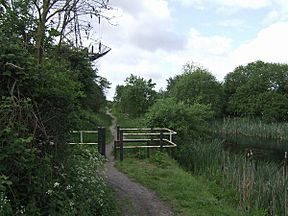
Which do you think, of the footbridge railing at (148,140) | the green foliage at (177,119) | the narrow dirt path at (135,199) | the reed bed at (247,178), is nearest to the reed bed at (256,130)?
the green foliage at (177,119)

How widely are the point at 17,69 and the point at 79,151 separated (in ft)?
7.61

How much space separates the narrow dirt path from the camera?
6.50m

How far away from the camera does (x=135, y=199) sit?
7.25m

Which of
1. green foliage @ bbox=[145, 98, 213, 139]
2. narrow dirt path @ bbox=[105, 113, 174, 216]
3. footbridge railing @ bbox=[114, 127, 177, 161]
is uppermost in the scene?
green foliage @ bbox=[145, 98, 213, 139]

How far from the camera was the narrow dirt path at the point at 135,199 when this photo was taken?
256 inches

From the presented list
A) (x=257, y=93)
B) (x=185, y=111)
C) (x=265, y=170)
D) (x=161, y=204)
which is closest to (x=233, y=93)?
(x=257, y=93)

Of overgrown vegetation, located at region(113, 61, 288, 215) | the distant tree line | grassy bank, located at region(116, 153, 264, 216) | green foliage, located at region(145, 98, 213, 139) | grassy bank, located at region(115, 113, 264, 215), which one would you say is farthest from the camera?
the distant tree line

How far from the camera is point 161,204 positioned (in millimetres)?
7051

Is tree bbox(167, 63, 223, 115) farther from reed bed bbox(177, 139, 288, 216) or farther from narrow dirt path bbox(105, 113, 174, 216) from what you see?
narrow dirt path bbox(105, 113, 174, 216)

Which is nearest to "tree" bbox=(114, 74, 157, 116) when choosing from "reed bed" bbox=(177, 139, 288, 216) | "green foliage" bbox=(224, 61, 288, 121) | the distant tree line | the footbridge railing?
the distant tree line

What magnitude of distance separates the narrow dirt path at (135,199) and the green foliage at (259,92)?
35017 millimetres

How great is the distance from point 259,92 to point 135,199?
41.4 metres

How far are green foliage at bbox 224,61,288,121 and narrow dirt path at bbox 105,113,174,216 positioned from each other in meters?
35.0

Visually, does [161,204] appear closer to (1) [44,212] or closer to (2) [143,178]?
(2) [143,178]
